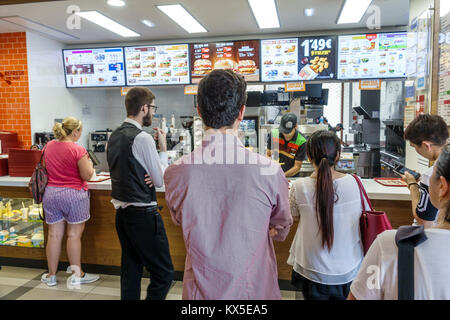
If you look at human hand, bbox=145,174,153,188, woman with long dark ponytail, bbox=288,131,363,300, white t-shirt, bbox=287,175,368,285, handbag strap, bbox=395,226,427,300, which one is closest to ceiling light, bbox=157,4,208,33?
human hand, bbox=145,174,153,188

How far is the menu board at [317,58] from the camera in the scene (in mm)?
3941

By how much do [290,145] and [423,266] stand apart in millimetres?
2843

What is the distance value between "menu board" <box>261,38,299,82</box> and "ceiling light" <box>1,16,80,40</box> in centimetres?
277

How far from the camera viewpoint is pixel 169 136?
4621mm

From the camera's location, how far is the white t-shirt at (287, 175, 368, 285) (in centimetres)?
159

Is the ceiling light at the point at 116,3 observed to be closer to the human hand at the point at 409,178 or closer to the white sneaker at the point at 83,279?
the white sneaker at the point at 83,279

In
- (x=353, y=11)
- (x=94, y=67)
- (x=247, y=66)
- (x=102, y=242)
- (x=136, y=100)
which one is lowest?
(x=102, y=242)

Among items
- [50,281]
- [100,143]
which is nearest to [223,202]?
[50,281]

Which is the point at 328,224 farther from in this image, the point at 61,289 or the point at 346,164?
the point at 61,289

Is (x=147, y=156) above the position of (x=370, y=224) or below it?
above

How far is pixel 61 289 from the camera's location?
283cm

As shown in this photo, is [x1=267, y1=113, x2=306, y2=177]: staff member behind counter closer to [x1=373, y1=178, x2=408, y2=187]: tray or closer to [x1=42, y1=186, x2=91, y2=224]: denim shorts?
[x1=373, y1=178, x2=408, y2=187]: tray
